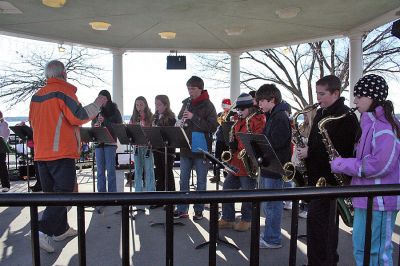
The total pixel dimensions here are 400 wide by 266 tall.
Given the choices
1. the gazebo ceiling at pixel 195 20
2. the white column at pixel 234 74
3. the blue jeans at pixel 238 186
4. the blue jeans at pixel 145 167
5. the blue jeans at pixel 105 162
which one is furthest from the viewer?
the white column at pixel 234 74

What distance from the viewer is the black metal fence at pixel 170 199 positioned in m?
1.49

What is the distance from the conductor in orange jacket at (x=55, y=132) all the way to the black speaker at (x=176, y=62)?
6610 millimetres

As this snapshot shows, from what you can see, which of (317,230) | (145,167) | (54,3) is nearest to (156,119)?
(145,167)

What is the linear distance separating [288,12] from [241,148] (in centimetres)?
363

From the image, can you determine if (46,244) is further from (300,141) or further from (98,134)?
(300,141)

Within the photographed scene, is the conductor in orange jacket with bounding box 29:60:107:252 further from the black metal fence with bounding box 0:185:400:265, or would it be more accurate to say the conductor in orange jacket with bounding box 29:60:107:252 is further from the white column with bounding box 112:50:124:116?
the white column with bounding box 112:50:124:116

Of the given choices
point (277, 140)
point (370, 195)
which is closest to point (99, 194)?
point (370, 195)

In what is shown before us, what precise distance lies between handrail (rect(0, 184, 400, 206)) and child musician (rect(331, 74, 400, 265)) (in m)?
1.29

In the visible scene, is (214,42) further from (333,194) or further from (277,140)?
(333,194)

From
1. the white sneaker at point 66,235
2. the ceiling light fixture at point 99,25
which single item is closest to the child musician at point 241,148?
the white sneaker at point 66,235

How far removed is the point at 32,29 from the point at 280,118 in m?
7.12

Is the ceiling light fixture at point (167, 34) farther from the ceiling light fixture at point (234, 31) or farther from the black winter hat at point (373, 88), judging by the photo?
the black winter hat at point (373, 88)

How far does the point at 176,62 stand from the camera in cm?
1084

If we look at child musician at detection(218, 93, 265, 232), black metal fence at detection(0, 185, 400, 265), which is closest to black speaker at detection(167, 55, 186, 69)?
child musician at detection(218, 93, 265, 232)
